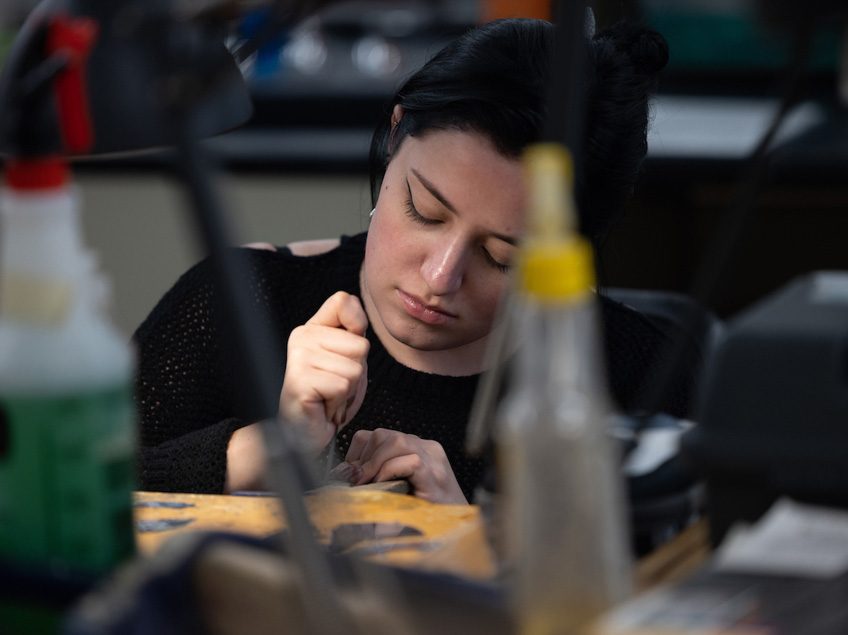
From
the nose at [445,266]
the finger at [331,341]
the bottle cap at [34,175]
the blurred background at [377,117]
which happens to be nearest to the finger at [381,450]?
the finger at [331,341]

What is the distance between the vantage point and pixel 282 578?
1.73 feet

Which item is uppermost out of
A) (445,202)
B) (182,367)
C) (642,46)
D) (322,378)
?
(642,46)

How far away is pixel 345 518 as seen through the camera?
31.1 inches

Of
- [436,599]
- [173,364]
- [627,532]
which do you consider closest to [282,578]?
[436,599]

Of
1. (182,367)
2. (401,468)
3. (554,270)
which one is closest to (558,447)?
(554,270)

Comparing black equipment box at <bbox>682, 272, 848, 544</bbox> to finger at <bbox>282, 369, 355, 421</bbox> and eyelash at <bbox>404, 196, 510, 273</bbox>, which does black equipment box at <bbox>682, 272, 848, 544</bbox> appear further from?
eyelash at <bbox>404, 196, 510, 273</bbox>

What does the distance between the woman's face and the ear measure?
0.21 ft

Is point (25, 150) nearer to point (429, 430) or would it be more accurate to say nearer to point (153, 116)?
point (153, 116)

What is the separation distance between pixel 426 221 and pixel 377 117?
5.92ft

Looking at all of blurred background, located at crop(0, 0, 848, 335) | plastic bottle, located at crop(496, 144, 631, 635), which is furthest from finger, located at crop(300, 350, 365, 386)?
blurred background, located at crop(0, 0, 848, 335)

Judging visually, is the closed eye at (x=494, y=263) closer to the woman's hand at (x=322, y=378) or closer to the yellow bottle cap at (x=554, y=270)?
the woman's hand at (x=322, y=378)

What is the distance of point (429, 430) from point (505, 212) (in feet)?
1.30

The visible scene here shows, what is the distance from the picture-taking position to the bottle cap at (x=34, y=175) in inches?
22.5

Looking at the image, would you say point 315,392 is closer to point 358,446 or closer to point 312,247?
point 358,446
